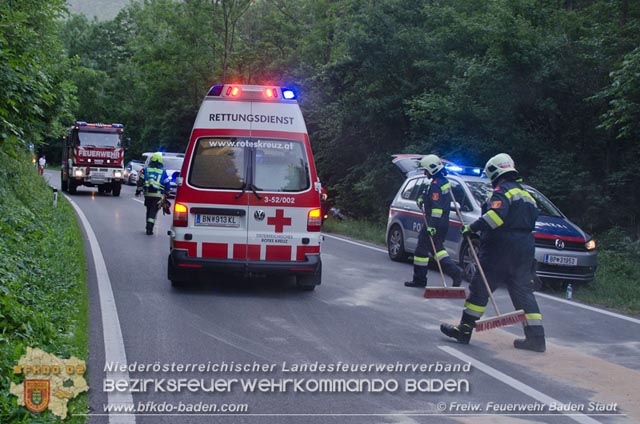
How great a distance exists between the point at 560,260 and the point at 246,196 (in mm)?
5150

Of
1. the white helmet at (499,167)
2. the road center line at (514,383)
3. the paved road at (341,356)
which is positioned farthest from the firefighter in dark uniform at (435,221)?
the road center line at (514,383)

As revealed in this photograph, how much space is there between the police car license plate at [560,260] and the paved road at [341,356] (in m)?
0.77

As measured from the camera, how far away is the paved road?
5828 mm

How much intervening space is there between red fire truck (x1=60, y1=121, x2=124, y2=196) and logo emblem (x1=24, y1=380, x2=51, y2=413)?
95.2ft

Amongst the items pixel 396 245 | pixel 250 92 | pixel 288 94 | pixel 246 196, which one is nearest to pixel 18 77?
pixel 250 92

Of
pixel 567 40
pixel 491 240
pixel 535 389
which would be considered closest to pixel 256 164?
pixel 491 240

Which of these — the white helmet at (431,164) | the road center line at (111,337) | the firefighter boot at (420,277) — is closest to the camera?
the road center line at (111,337)

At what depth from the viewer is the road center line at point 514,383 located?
583cm

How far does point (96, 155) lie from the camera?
33438 millimetres

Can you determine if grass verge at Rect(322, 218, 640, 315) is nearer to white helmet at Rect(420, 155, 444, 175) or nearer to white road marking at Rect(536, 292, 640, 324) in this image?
white road marking at Rect(536, 292, 640, 324)

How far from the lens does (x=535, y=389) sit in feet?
Result: 21.4

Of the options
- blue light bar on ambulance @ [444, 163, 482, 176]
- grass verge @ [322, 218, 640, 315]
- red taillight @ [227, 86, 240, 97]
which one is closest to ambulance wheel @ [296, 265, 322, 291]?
red taillight @ [227, 86, 240, 97]

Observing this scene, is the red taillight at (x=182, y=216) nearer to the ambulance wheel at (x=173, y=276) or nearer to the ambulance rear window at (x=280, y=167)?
the ambulance wheel at (x=173, y=276)

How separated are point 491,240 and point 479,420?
289 cm
